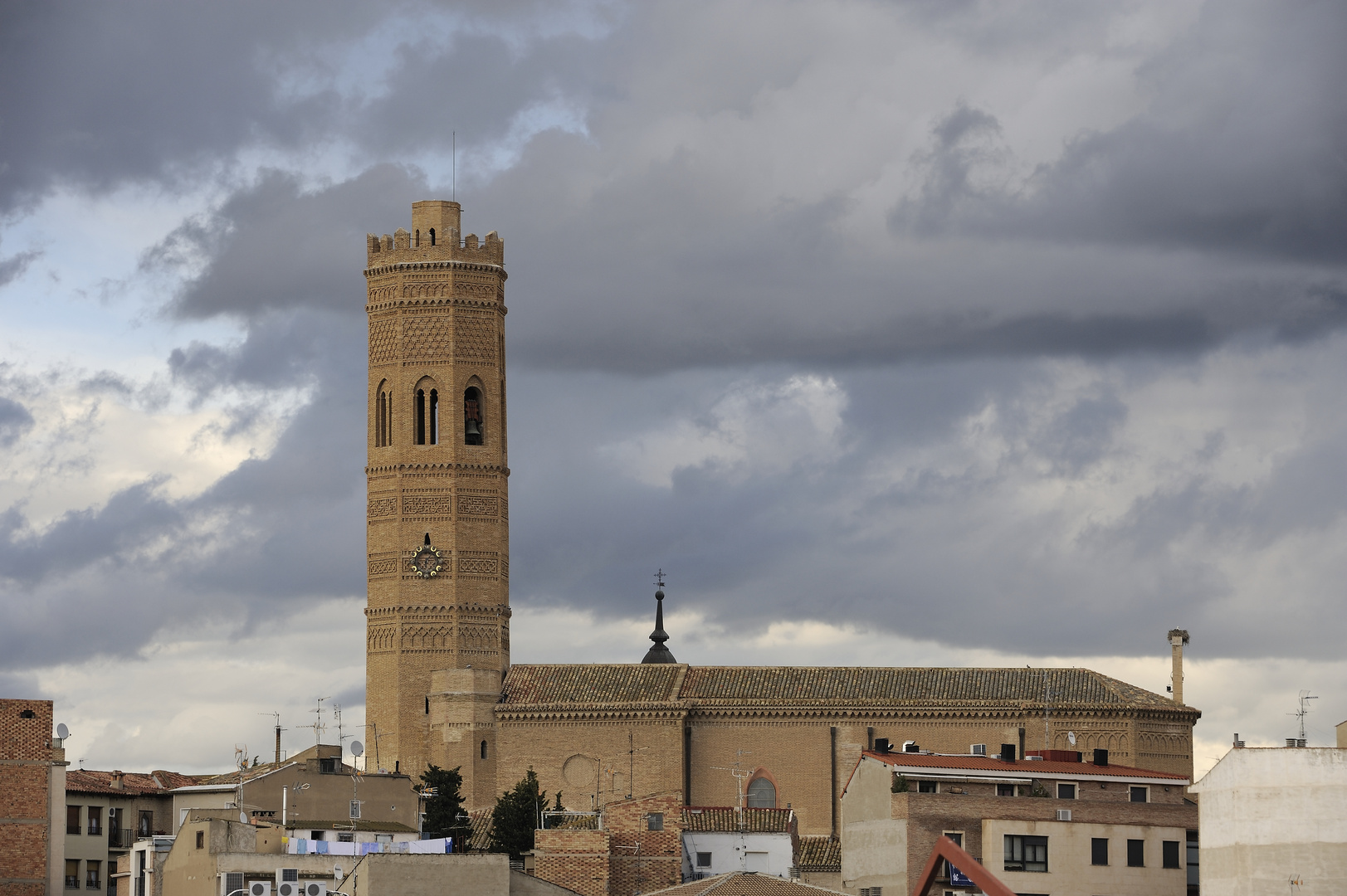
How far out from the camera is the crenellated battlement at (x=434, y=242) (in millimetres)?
90562

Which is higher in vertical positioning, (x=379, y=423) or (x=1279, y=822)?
(x=379, y=423)

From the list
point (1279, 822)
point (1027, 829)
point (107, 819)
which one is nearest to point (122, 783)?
point (107, 819)

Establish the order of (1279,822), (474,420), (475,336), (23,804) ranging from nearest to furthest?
(1279,822)
(23,804)
(475,336)
(474,420)

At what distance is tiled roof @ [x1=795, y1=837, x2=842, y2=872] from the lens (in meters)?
71.6

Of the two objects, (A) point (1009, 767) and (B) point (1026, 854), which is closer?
(B) point (1026, 854)

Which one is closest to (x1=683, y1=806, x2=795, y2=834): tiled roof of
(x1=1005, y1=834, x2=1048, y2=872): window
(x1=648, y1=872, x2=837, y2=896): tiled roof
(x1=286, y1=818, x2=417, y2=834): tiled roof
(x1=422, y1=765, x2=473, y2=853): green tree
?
(x1=422, y1=765, x2=473, y2=853): green tree

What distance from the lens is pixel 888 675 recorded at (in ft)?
283

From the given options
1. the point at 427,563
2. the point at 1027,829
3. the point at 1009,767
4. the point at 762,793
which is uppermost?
the point at 427,563

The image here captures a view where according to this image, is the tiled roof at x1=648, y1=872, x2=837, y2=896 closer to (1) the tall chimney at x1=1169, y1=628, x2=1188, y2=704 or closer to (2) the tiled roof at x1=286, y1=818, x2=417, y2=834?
(2) the tiled roof at x1=286, y1=818, x2=417, y2=834

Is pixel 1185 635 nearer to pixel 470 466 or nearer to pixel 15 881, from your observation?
pixel 470 466

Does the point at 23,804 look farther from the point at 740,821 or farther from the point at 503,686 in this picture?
the point at 503,686

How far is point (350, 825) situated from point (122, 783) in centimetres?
1421

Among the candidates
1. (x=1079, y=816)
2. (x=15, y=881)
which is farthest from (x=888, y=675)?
(x=15, y=881)

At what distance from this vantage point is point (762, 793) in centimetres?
8450
